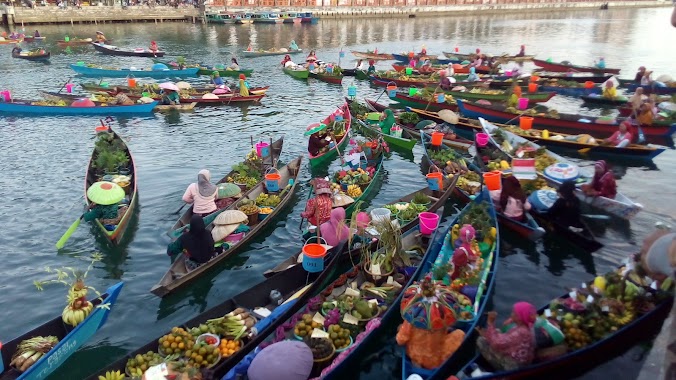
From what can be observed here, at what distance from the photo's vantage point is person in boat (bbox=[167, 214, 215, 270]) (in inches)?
451

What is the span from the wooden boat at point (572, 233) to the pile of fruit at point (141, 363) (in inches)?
436

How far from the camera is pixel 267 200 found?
15.3 m

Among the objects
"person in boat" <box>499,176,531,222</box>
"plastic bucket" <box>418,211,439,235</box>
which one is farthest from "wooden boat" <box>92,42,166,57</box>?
"person in boat" <box>499,176,531,222</box>

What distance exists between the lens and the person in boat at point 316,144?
1975 cm

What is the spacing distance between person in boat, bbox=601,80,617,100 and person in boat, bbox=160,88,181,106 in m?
26.8

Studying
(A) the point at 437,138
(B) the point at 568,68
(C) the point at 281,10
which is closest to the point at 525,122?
(A) the point at 437,138

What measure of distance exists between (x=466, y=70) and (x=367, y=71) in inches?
328

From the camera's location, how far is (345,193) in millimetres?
15922

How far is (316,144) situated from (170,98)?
42.0ft

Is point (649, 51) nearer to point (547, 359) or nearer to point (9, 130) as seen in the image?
point (547, 359)

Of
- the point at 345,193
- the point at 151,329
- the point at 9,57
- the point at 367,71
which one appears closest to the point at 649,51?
the point at 367,71

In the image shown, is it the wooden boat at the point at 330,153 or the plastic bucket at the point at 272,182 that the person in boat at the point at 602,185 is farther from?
the plastic bucket at the point at 272,182

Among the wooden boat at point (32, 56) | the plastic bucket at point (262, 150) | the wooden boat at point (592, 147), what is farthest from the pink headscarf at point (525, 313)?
the wooden boat at point (32, 56)

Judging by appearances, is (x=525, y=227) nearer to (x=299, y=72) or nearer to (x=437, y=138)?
(x=437, y=138)
